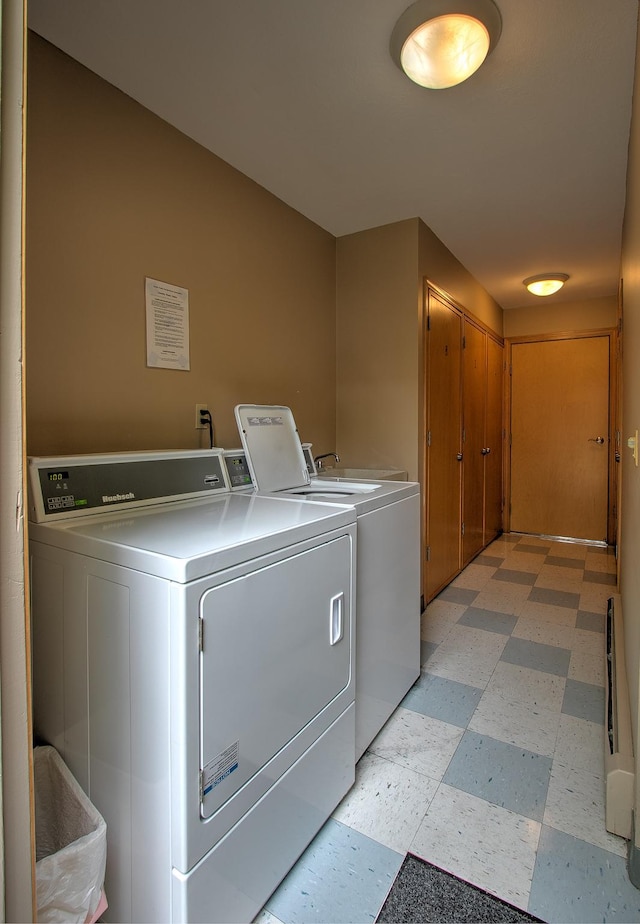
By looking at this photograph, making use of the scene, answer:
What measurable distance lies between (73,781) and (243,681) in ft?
1.71

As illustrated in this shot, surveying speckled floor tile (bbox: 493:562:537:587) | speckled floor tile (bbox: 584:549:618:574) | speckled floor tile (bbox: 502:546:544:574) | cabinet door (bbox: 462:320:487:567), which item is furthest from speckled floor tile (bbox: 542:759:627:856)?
speckled floor tile (bbox: 584:549:618:574)

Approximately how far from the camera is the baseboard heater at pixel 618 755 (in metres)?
1.32

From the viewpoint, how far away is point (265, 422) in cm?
216

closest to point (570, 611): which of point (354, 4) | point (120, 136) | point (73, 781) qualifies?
point (73, 781)

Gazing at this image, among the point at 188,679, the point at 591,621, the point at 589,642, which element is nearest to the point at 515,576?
the point at 591,621

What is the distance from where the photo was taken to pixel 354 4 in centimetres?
141

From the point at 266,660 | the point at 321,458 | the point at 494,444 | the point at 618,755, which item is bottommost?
the point at 618,755

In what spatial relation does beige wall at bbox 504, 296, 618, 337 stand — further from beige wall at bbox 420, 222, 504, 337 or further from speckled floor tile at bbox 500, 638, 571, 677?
speckled floor tile at bbox 500, 638, 571, 677

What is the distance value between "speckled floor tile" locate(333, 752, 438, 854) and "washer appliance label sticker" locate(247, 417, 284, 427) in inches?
55.0

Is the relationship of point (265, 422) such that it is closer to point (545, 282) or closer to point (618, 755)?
point (618, 755)

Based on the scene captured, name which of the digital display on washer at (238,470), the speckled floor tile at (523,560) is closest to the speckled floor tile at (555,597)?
the speckled floor tile at (523,560)

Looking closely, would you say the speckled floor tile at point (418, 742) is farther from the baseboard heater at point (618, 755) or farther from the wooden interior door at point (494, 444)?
the wooden interior door at point (494, 444)

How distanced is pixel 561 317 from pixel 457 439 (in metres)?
2.29

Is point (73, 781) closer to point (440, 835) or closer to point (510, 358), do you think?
point (440, 835)
